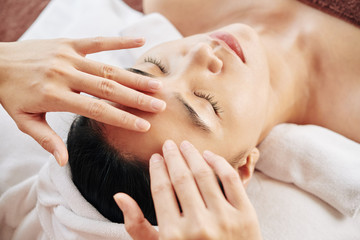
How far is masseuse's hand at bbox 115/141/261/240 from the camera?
1.86ft

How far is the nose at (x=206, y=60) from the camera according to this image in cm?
84

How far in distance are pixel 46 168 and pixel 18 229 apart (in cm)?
24

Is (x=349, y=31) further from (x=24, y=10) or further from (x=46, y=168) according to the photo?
(x=24, y=10)

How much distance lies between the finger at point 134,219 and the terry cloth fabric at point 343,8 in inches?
44.3

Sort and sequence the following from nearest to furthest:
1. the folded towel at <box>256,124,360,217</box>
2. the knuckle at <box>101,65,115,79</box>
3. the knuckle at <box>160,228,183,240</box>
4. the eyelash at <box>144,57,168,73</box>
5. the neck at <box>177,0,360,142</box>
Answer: the knuckle at <box>160,228,183,240</box> < the knuckle at <box>101,65,115,79</box> < the eyelash at <box>144,57,168,73</box> < the folded towel at <box>256,124,360,217</box> < the neck at <box>177,0,360,142</box>

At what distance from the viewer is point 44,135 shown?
2.45ft

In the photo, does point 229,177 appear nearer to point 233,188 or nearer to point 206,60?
point 233,188

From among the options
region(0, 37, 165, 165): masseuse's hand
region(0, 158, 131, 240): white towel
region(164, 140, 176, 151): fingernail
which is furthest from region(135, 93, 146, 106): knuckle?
region(0, 158, 131, 240): white towel

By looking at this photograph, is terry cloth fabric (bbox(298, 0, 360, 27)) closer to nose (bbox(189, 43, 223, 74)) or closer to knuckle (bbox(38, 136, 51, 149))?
nose (bbox(189, 43, 223, 74))

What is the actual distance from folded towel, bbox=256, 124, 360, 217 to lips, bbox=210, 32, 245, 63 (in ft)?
1.21

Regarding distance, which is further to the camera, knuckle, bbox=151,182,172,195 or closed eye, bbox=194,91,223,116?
closed eye, bbox=194,91,223,116

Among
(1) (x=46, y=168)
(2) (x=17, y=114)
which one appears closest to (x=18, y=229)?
(1) (x=46, y=168)

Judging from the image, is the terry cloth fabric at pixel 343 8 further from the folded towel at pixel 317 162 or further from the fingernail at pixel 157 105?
the fingernail at pixel 157 105

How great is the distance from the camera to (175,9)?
1.47 metres
